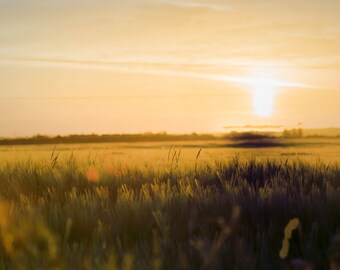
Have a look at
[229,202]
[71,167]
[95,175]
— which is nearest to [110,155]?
[71,167]

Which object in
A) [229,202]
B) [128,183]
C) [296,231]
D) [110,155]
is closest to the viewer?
[296,231]

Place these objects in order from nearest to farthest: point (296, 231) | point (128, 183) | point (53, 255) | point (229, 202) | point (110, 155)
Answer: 1. point (53, 255)
2. point (296, 231)
3. point (229, 202)
4. point (128, 183)
5. point (110, 155)

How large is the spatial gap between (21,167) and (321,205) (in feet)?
15.3

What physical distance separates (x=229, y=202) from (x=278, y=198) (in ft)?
1.16

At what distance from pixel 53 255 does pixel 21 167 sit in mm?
4888

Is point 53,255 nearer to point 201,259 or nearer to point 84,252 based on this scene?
point 84,252

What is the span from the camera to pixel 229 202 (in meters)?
4.22

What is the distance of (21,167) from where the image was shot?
763cm

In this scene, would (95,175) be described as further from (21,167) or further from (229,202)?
(229,202)

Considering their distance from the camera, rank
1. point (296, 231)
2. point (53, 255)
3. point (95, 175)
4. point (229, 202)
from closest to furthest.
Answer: point (53, 255)
point (296, 231)
point (229, 202)
point (95, 175)

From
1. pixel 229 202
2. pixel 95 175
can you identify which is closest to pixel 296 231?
pixel 229 202

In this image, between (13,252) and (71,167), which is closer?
(13,252)

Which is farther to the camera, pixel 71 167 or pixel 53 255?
pixel 71 167

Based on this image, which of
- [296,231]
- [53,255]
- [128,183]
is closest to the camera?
[53,255]
